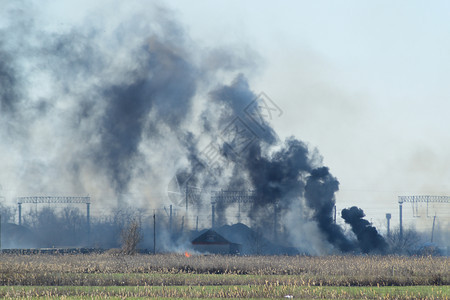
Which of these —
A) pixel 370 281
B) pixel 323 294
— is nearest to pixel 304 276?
pixel 370 281

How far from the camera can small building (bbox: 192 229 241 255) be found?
138750 mm

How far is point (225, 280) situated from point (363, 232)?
63.3 metres

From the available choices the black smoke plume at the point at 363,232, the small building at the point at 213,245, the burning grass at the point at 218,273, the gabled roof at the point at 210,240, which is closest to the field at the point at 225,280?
the burning grass at the point at 218,273

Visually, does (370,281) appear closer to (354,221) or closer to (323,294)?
(323,294)

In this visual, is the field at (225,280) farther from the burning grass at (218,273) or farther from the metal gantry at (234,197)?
the metal gantry at (234,197)

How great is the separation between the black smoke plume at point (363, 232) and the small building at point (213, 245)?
75.2 feet

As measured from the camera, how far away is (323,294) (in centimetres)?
5662

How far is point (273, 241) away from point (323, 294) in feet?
309

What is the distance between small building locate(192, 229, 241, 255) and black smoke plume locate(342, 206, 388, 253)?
22.9 m

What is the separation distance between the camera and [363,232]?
5133 inches

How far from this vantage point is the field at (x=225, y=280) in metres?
57.5

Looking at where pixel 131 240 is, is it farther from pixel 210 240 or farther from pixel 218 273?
pixel 218 273

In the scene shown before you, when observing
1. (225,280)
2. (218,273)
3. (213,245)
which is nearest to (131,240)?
(213,245)

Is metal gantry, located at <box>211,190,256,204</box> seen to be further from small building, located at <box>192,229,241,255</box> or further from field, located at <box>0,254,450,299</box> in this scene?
field, located at <box>0,254,450,299</box>
